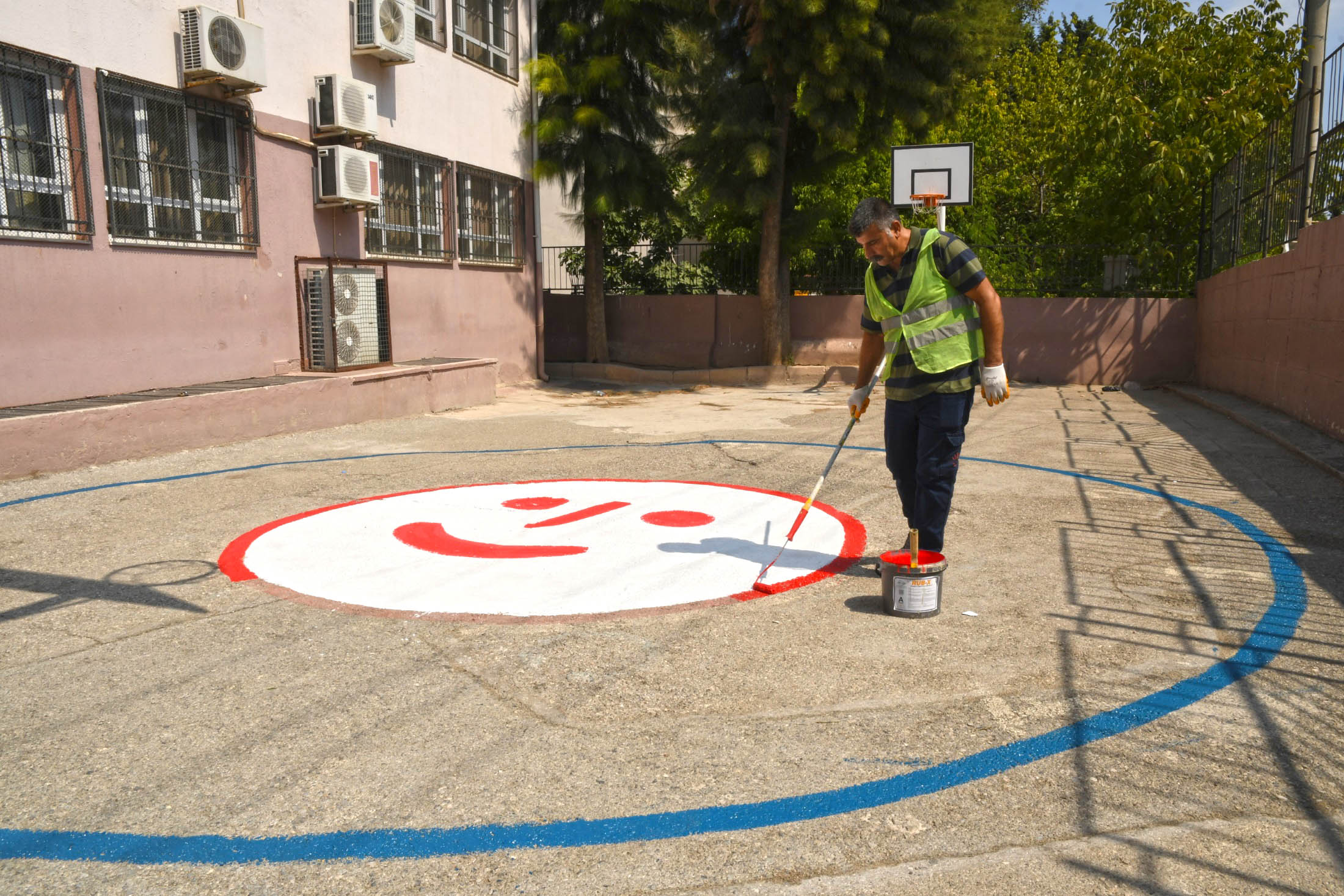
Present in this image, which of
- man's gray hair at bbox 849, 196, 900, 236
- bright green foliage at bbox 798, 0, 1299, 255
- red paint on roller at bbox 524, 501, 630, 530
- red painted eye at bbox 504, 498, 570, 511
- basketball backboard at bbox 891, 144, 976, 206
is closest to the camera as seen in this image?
man's gray hair at bbox 849, 196, 900, 236

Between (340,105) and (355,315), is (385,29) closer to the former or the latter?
(340,105)

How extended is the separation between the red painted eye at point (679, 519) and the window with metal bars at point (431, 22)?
10717 millimetres

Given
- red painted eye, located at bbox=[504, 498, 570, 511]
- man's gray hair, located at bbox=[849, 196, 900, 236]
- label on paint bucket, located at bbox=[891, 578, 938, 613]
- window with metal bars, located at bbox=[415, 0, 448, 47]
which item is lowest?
red painted eye, located at bbox=[504, 498, 570, 511]

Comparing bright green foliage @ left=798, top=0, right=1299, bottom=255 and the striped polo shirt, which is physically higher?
bright green foliage @ left=798, top=0, right=1299, bottom=255

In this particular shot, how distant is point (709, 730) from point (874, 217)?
2.52 meters

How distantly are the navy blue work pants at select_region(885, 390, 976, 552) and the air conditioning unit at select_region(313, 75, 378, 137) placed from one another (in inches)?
369

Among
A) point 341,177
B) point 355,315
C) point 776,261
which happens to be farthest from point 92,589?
point 776,261

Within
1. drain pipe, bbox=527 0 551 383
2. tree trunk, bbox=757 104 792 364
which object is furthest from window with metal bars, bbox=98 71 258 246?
tree trunk, bbox=757 104 792 364

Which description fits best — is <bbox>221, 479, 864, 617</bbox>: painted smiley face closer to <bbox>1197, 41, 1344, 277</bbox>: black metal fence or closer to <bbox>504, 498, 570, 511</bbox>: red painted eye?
<bbox>504, 498, 570, 511</bbox>: red painted eye

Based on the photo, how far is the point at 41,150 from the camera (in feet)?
29.3

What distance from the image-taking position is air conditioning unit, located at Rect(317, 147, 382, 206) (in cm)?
1204

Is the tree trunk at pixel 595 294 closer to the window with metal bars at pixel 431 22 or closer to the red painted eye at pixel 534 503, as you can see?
the window with metal bars at pixel 431 22

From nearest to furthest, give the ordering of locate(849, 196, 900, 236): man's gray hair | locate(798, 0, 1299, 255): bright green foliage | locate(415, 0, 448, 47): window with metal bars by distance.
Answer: locate(849, 196, 900, 236): man's gray hair < locate(415, 0, 448, 47): window with metal bars < locate(798, 0, 1299, 255): bright green foliage

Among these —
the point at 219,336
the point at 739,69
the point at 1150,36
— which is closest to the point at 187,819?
the point at 219,336
